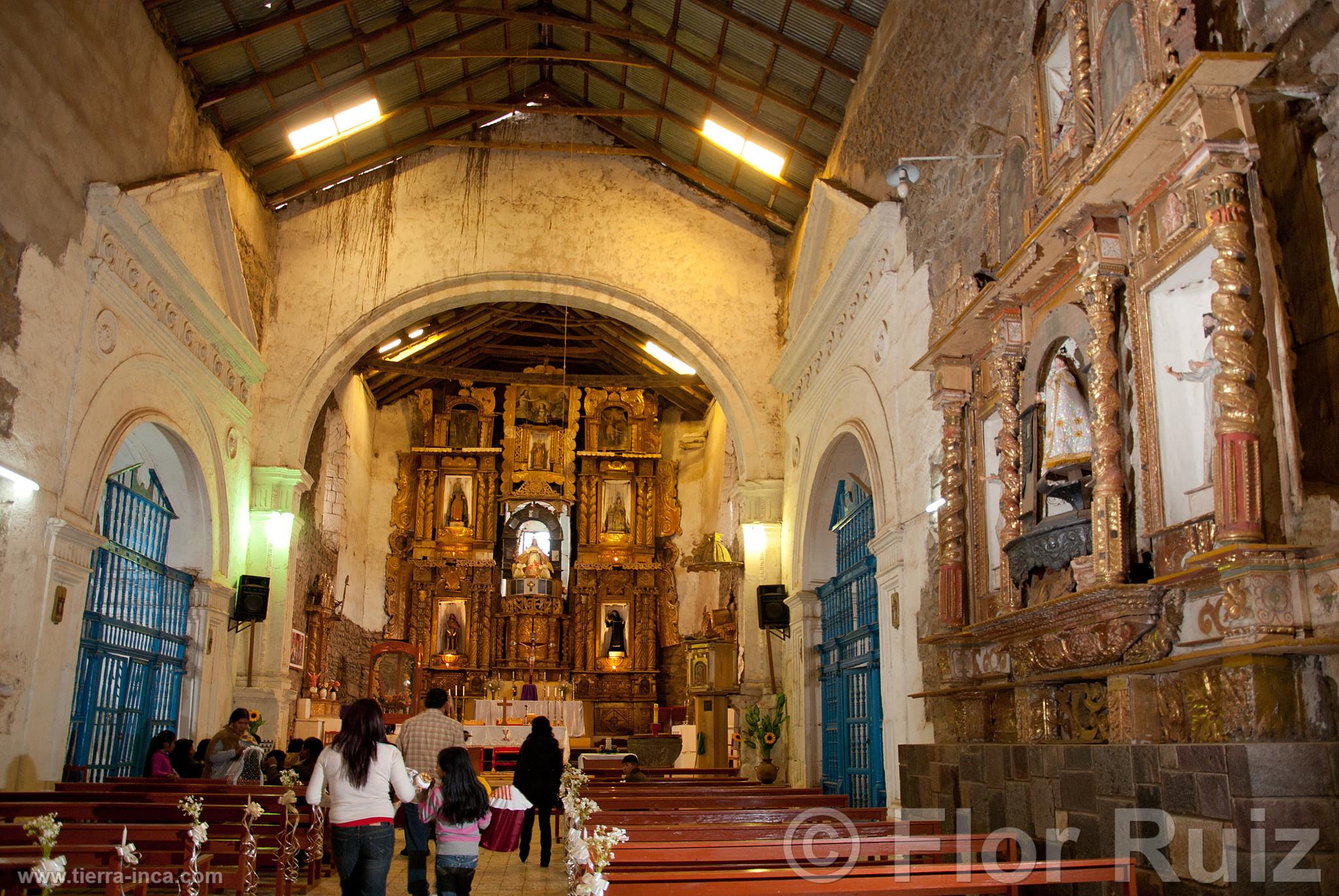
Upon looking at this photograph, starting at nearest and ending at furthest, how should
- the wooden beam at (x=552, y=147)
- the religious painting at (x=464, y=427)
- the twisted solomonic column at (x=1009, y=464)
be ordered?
the twisted solomonic column at (x=1009, y=464) < the wooden beam at (x=552, y=147) < the religious painting at (x=464, y=427)

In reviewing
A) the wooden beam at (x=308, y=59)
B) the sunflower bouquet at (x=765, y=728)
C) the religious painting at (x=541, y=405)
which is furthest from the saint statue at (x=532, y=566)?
the wooden beam at (x=308, y=59)

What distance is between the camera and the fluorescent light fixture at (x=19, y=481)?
790cm

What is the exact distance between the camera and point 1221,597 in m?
4.41

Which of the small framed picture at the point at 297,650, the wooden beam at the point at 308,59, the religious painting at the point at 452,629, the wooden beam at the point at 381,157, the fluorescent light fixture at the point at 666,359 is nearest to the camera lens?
the wooden beam at the point at 308,59

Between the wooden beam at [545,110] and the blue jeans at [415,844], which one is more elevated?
the wooden beam at [545,110]

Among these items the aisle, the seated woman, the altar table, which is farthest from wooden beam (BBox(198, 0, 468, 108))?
the altar table

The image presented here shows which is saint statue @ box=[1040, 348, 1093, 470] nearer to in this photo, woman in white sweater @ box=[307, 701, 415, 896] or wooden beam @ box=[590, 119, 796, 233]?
woman in white sweater @ box=[307, 701, 415, 896]

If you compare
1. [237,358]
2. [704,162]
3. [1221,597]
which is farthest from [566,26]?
[1221,597]

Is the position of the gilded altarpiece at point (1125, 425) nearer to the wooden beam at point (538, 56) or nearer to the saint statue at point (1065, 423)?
the saint statue at point (1065, 423)

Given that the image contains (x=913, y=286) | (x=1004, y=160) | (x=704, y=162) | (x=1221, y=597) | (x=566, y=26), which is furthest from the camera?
(x=704, y=162)

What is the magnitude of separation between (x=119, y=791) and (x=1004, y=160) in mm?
7795

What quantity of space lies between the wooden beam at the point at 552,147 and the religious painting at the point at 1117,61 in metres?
9.39

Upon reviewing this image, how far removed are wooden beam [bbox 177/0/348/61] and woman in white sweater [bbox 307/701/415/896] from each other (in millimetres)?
8689

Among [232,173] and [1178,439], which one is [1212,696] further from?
[232,173]
